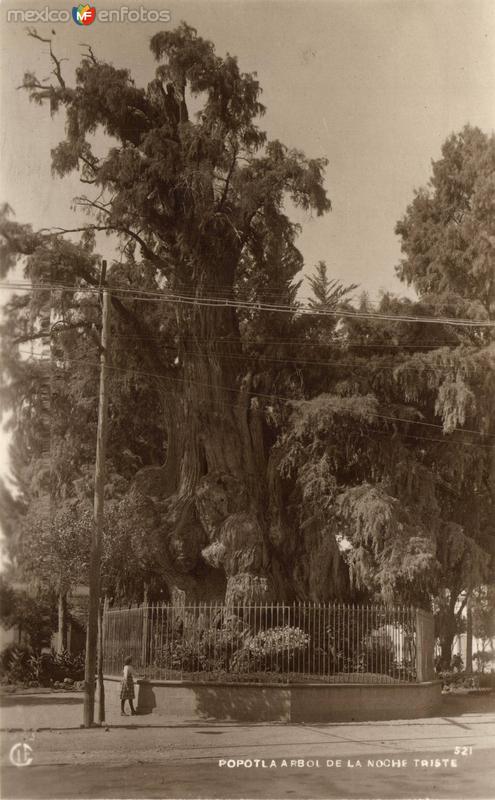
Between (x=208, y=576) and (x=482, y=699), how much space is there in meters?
8.51

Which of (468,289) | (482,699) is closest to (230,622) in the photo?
(482,699)

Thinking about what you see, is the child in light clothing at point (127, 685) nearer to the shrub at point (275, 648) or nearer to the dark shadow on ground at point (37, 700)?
the shrub at point (275, 648)

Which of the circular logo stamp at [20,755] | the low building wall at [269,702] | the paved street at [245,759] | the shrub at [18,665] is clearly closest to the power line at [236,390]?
the low building wall at [269,702]

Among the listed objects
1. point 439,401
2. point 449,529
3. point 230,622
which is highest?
point 439,401

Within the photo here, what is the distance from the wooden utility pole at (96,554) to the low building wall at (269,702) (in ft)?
7.13

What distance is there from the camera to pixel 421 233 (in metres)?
27.3

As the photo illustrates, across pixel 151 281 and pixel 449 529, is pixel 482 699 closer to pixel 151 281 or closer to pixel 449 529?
pixel 449 529

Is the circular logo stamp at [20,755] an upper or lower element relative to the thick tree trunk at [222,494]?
lower

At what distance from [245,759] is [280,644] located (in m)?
5.71

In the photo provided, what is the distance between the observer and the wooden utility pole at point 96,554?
53.5 feet

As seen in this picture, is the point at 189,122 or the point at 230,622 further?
the point at 189,122

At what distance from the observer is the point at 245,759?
13242 millimetres

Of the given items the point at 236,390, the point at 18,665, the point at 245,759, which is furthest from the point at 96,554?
the point at 18,665

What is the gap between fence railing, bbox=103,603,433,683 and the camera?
62.1 ft
